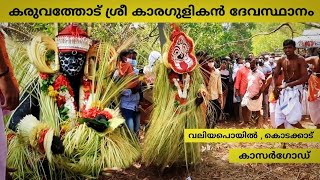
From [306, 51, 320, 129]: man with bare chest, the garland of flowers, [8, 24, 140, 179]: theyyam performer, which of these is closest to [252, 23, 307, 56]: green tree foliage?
[306, 51, 320, 129]: man with bare chest

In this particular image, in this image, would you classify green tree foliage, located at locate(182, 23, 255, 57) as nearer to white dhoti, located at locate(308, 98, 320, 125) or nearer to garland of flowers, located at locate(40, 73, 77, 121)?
white dhoti, located at locate(308, 98, 320, 125)

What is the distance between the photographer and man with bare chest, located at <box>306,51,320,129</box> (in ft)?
11.3

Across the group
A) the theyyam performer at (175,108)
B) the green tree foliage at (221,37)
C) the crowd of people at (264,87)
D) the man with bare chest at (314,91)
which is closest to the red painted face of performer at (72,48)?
the theyyam performer at (175,108)

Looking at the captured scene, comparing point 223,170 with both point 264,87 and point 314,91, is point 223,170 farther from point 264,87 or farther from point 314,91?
point 314,91

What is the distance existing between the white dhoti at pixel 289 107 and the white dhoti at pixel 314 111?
0.26ft

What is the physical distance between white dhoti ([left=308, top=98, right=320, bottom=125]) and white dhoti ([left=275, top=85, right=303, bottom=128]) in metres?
0.08

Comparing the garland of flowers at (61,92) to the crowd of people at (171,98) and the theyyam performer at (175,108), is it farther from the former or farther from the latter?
the theyyam performer at (175,108)

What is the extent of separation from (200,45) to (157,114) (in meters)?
0.62

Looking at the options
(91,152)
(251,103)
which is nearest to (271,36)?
(251,103)

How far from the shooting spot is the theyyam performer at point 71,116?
11.5 feet

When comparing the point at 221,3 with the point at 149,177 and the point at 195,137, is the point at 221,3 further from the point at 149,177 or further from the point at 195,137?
the point at 149,177

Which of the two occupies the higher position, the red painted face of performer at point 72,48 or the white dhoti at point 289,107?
the red painted face of performer at point 72,48

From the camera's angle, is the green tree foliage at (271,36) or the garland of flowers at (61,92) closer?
the green tree foliage at (271,36)

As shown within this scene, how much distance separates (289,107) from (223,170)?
0.70 m
